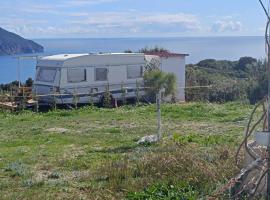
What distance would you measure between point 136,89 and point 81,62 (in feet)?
9.03

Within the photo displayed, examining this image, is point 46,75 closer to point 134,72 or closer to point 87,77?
point 87,77

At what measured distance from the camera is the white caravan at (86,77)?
20984 mm

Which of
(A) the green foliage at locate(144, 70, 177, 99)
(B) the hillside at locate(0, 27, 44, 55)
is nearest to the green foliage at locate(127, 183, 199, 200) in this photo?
(A) the green foliage at locate(144, 70, 177, 99)

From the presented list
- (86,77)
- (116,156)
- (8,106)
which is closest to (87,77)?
(86,77)

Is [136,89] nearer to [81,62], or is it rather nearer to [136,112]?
[81,62]

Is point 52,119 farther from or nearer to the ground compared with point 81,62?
nearer to the ground

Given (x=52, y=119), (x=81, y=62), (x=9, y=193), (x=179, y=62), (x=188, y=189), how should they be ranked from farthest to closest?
(x=179, y=62), (x=81, y=62), (x=52, y=119), (x=9, y=193), (x=188, y=189)

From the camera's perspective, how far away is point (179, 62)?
89.6ft

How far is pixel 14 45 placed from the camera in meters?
54.2

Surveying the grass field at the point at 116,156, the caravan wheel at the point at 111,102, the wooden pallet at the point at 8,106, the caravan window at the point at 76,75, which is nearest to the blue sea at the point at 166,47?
the grass field at the point at 116,156

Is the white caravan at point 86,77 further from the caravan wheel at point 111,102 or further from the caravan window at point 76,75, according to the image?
the caravan wheel at point 111,102

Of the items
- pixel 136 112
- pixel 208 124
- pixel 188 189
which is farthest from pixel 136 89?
pixel 188 189

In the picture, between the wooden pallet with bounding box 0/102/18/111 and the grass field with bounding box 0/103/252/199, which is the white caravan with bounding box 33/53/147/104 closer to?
the wooden pallet with bounding box 0/102/18/111

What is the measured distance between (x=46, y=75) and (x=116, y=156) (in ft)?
46.8
